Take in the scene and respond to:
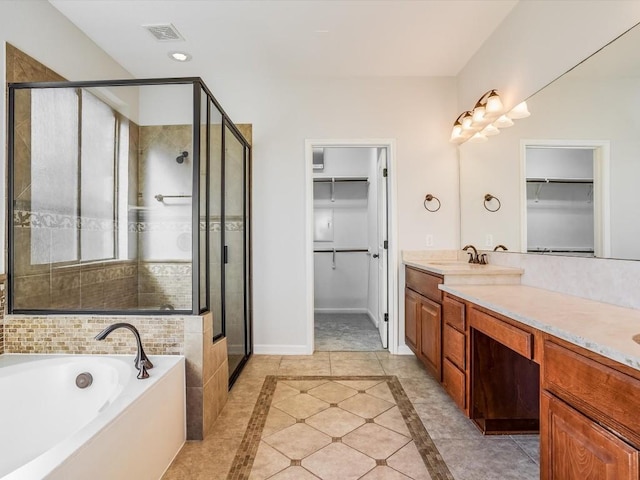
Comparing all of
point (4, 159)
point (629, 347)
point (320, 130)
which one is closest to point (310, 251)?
point (320, 130)

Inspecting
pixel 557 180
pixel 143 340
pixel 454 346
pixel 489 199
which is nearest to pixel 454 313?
pixel 454 346

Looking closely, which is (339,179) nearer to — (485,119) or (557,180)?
(485,119)

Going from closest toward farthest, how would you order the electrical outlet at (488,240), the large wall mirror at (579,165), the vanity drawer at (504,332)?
the vanity drawer at (504,332) → the large wall mirror at (579,165) → the electrical outlet at (488,240)

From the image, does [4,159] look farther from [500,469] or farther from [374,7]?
[500,469]

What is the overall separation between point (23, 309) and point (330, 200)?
366cm

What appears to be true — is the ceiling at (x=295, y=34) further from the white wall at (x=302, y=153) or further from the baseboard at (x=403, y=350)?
the baseboard at (x=403, y=350)

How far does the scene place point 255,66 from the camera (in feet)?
9.78

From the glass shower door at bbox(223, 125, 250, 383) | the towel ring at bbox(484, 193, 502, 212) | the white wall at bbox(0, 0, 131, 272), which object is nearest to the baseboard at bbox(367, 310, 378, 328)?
the glass shower door at bbox(223, 125, 250, 383)

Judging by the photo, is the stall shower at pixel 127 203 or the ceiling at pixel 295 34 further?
the ceiling at pixel 295 34

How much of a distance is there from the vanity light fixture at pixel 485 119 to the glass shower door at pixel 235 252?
6.42 ft

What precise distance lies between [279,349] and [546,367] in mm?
2389

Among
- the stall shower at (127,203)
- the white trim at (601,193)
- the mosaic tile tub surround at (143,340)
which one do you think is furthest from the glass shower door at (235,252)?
the white trim at (601,193)

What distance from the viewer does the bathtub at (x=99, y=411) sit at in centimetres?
123

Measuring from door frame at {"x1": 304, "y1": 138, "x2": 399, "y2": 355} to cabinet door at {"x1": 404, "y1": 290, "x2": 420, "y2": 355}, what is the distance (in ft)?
0.37
